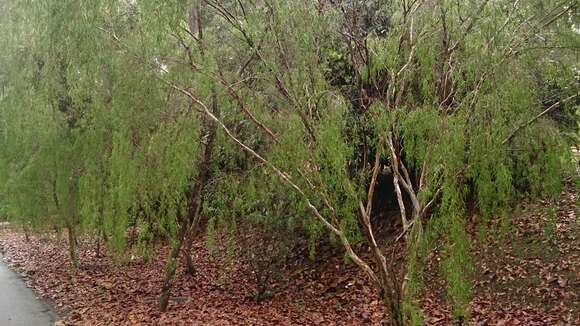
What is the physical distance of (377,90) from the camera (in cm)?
677

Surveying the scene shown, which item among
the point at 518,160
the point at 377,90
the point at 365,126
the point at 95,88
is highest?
the point at 95,88

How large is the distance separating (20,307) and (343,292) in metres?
6.63

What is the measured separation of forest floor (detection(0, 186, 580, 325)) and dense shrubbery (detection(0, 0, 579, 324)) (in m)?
1.40

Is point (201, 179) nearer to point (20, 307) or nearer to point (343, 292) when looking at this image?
point (343, 292)

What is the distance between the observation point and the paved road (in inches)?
401

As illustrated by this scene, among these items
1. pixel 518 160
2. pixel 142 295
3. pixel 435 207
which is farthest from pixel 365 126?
pixel 142 295

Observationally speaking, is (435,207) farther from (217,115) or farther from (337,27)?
(217,115)

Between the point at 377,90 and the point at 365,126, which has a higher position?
the point at 377,90

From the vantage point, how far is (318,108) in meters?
6.55

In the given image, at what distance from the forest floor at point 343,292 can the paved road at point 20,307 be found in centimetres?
32

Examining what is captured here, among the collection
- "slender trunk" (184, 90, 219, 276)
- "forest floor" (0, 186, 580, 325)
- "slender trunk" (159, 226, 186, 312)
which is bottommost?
"forest floor" (0, 186, 580, 325)

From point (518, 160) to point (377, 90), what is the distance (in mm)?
1907

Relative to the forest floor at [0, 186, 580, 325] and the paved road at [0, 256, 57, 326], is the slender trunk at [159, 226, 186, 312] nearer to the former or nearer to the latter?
the forest floor at [0, 186, 580, 325]

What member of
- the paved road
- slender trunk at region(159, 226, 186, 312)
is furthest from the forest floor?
the paved road
